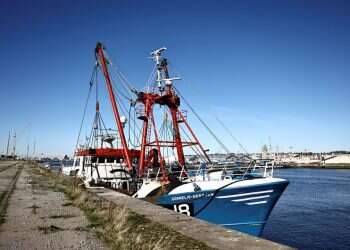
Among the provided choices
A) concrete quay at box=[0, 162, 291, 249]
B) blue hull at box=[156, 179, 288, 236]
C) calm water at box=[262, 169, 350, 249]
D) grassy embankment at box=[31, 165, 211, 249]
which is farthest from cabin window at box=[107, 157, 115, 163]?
grassy embankment at box=[31, 165, 211, 249]

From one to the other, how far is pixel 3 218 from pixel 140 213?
150 inches

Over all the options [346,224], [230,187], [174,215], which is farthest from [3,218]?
[346,224]

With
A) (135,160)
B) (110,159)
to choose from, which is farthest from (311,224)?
(110,159)

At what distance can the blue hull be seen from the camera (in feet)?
44.7

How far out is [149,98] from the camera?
20672 mm

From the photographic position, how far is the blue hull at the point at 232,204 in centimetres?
1362

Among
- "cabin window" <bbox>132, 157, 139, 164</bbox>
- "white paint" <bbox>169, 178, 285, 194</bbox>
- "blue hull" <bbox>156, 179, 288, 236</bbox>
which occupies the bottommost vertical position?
"blue hull" <bbox>156, 179, 288, 236</bbox>

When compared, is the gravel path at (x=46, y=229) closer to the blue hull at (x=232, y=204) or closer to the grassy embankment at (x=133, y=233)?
the grassy embankment at (x=133, y=233)

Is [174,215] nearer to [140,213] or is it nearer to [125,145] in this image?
[140,213]

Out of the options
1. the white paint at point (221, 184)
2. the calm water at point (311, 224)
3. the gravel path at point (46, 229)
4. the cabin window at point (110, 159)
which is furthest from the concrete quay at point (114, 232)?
the calm water at point (311, 224)

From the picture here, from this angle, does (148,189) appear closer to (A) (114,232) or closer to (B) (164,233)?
(A) (114,232)

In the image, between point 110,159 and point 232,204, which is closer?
point 232,204

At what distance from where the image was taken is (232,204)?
1369cm

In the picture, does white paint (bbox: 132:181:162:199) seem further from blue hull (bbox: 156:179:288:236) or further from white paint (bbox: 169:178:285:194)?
blue hull (bbox: 156:179:288:236)
